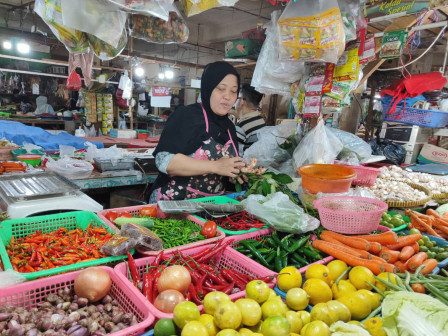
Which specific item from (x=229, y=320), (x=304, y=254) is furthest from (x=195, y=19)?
(x=229, y=320)

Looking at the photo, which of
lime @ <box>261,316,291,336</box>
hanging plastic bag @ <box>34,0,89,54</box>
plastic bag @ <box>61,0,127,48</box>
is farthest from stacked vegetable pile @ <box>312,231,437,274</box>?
hanging plastic bag @ <box>34,0,89,54</box>

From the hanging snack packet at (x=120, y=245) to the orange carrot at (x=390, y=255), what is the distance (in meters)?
1.42

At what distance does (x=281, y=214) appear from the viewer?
7.22 feet

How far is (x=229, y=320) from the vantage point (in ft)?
3.67

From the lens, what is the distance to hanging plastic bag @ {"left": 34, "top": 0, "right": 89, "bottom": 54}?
198 cm

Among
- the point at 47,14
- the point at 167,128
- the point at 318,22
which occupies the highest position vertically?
the point at 318,22

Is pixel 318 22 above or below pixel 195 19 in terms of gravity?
below

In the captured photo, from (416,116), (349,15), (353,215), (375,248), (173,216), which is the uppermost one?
(349,15)

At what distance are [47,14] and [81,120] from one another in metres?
10.4

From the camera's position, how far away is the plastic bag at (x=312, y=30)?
2289mm

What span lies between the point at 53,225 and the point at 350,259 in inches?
76.2

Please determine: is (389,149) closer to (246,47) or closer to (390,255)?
(246,47)

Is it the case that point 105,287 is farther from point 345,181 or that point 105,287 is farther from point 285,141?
point 285,141

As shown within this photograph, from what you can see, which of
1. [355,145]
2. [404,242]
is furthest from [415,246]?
[355,145]
